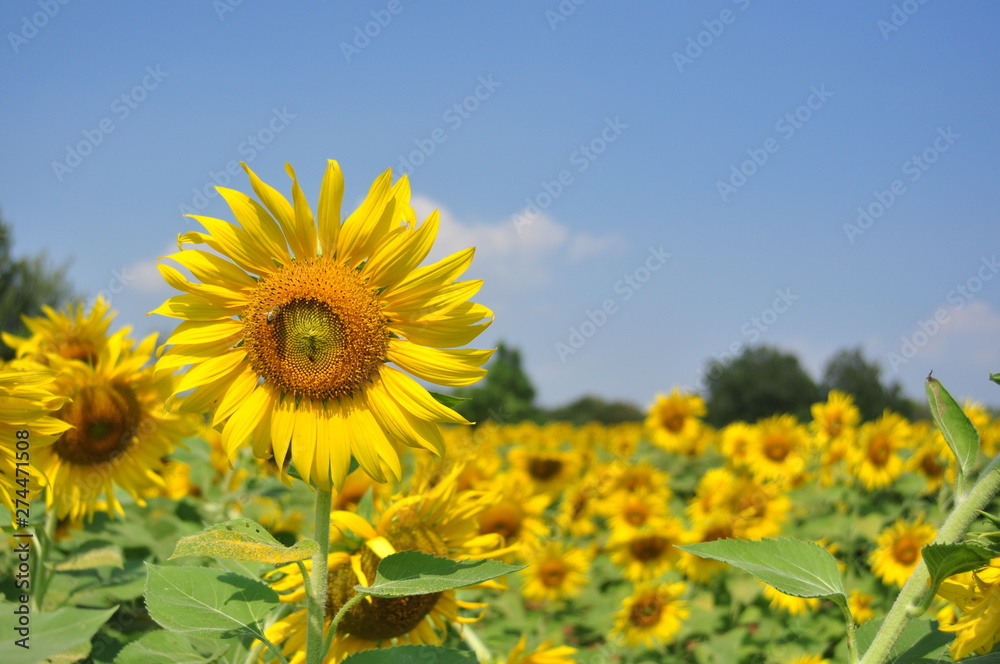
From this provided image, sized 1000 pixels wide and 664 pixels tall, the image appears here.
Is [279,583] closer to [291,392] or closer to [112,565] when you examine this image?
[291,392]

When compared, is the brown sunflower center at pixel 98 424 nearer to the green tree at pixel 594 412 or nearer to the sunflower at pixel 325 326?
the sunflower at pixel 325 326

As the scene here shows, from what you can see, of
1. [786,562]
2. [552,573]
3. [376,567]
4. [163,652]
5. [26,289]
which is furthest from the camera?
[26,289]

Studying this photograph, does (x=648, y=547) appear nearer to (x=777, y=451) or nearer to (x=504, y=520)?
(x=504, y=520)

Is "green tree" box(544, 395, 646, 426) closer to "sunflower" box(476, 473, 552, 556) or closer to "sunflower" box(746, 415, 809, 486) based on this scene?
"sunflower" box(746, 415, 809, 486)

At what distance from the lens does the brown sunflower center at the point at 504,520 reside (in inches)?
182

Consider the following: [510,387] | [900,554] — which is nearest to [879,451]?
[900,554]

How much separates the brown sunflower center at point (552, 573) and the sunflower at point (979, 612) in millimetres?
4171

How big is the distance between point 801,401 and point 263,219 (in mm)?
43189

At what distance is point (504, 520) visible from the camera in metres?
4.75

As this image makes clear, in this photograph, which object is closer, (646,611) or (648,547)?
(646,611)

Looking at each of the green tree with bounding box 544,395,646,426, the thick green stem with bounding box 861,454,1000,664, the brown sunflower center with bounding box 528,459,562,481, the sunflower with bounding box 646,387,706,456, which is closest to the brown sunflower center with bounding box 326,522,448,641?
the thick green stem with bounding box 861,454,1000,664

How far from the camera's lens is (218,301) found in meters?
1.73

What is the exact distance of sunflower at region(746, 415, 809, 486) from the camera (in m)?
7.21

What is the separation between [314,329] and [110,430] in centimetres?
187
